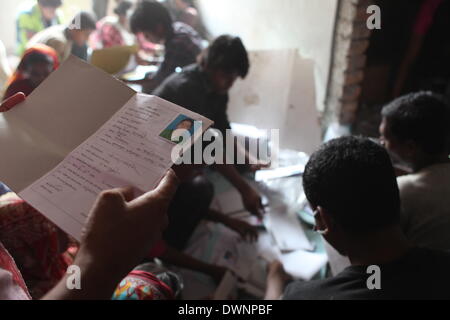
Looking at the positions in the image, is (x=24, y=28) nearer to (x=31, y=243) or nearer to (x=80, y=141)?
(x=31, y=243)

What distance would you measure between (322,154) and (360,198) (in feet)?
0.45

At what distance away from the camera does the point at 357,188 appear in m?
0.75

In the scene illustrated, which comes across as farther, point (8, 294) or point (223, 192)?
point (223, 192)

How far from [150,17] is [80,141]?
64.2 inches

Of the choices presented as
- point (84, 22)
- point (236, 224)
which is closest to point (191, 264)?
point (236, 224)

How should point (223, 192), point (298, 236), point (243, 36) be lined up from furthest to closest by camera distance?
point (243, 36)
point (223, 192)
point (298, 236)

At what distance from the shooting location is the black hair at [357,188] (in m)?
0.74

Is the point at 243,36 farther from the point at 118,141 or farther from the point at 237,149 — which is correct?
the point at 118,141

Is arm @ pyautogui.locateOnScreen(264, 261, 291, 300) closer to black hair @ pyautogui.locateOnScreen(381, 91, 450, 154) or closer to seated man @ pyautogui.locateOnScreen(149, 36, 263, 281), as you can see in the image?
seated man @ pyautogui.locateOnScreen(149, 36, 263, 281)

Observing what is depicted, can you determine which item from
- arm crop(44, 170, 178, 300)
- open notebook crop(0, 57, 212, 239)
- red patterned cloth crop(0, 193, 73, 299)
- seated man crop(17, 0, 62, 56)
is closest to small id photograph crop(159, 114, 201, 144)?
open notebook crop(0, 57, 212, 239)

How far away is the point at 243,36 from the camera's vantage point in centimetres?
248

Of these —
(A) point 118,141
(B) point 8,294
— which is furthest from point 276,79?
(B) point 8,294

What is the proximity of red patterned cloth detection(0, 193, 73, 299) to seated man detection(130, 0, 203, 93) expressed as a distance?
127cm

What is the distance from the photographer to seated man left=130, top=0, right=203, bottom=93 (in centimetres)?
204
